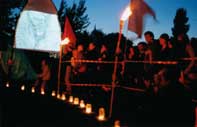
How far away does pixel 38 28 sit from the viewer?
36.1ft

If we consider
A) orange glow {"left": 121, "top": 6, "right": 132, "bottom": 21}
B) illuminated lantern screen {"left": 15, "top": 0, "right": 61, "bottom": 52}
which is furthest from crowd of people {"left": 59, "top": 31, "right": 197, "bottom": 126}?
illuminated lantern screen {"left": 15, "top": 0, "right": 61, "bottom": 52}

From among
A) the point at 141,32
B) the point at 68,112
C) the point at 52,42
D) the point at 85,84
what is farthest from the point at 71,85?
the point at 68,112

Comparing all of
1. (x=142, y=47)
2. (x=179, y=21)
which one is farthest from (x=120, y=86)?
(x=179, y=21)

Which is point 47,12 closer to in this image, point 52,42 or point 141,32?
point 52,42

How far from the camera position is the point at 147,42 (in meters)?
9.59

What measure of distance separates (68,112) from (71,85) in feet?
16.2

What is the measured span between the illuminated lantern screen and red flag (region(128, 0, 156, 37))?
293 cm

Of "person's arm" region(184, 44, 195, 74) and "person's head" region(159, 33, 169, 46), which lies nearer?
"person's arm" region(184, 44, 195, 74)

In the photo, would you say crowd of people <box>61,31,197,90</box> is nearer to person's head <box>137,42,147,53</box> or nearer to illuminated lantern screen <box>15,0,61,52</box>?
person's head <box>137,42,147,53</box>

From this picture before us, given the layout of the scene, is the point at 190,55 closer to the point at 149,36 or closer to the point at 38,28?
the point at 149,36

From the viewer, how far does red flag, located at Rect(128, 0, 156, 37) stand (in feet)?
29.1

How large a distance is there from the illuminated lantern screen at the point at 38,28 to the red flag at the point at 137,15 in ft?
9.61

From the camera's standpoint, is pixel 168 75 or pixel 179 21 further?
pixel 179 21

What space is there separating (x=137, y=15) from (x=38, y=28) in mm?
3242
